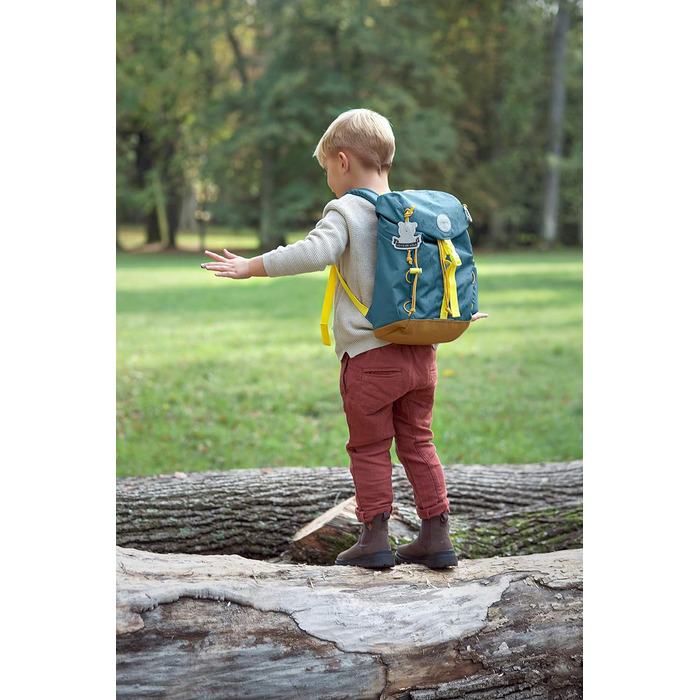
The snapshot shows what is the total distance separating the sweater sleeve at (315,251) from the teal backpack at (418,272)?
12 centimetres

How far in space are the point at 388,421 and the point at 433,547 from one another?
439mm

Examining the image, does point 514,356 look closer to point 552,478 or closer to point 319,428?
point 319,428

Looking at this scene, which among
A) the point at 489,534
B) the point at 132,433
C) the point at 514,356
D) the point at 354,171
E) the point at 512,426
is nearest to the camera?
the point at 354,171

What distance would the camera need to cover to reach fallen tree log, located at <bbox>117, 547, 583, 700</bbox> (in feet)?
7.00

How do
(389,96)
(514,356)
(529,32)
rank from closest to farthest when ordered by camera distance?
1. (514,356)
2. (389,96)
3. (529,32)

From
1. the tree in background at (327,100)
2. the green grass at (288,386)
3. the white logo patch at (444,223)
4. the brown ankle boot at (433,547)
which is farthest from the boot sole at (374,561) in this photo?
the tree in background at (327,100)

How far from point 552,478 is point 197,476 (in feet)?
5.46

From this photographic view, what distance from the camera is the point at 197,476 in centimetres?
371

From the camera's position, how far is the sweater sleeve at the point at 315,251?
2410mm

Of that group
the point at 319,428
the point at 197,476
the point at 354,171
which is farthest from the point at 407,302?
the point at 319,428

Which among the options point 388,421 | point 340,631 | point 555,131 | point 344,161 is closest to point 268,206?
point 555,131

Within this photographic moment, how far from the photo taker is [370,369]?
2.59 meters
